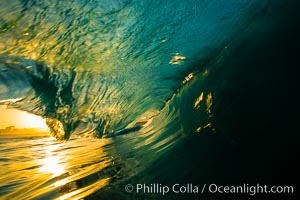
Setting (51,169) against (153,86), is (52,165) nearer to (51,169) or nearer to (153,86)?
(51,169)

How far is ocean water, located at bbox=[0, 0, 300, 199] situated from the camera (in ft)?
10.5

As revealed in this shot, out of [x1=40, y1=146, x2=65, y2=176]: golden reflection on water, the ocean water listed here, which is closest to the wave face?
the ocean water

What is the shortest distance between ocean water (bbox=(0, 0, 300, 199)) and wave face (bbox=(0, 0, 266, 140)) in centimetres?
2

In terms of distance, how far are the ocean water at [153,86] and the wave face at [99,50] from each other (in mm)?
22

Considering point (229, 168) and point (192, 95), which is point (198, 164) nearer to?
point (229, 168)

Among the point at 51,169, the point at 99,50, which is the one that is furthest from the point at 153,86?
the point at 51,169

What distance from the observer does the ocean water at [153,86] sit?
126 inches

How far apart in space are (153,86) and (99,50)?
2.60 m

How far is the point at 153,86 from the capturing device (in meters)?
6.18

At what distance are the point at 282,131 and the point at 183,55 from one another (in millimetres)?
2706

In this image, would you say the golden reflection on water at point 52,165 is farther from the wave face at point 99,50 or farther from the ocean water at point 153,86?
the wave face at point 99,50

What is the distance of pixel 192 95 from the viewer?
6.60 meters

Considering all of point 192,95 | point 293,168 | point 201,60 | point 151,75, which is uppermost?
point 201,60

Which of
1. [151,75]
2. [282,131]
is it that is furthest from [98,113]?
[282,131]
